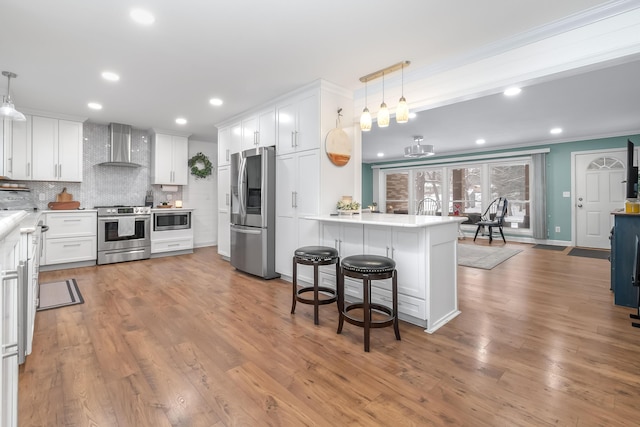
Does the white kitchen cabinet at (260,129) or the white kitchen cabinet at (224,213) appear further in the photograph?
the white kitchen cabinet at (224,213)

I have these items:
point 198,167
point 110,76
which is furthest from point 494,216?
point 110,76

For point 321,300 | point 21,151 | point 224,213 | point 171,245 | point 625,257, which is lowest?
point 321,300

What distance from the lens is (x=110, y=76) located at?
337 centimetres

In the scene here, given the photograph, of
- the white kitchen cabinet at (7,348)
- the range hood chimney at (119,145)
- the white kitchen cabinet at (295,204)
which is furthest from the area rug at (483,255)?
the range hood chimney at (119,145)

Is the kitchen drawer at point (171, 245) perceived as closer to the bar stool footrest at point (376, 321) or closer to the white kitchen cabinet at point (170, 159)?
the white kitchen cabinet at point (170, 159)

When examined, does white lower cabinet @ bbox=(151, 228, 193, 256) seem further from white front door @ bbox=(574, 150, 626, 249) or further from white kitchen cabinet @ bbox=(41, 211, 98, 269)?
white front door @ bbox=(574, 150, 626, 249)

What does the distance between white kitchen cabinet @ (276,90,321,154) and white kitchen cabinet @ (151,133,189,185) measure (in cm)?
305

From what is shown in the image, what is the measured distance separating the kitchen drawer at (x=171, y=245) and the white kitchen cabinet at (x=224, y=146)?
174cm

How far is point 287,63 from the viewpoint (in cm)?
308

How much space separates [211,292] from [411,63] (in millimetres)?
3271

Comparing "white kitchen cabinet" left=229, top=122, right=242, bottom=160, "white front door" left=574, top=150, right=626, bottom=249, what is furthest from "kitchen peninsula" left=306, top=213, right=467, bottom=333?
"white front door" left=574, top=150, right=626, bottom=249

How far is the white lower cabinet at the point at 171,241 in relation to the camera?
18.1ft

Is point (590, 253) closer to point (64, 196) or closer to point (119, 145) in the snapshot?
point (119, 145)

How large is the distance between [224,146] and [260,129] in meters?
1.19
